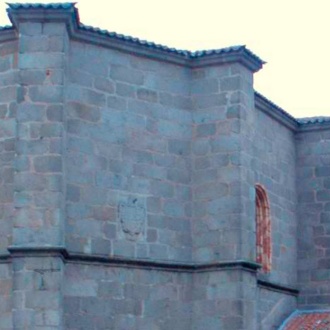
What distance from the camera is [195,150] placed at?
14805 mm

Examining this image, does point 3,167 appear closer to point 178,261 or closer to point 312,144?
point 178,261

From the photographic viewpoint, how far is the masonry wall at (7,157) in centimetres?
1292

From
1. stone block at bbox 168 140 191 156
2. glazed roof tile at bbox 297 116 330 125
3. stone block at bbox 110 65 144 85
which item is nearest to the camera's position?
stone block at bbox 110 65 144 85

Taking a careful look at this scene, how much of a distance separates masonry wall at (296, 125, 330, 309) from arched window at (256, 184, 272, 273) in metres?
1.31

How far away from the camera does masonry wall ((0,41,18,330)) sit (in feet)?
42.4

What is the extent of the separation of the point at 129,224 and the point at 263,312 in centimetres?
331

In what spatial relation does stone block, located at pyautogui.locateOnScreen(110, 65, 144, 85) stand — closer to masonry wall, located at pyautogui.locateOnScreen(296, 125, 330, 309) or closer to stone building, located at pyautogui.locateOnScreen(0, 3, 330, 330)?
stone building, located at pyautogui.locateOnScreen(0, 3, 330, 330)

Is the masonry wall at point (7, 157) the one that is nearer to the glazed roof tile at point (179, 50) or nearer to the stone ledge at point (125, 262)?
the stone ledge at point (125, 262)

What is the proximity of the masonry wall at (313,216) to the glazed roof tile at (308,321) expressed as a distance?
11.1 inches

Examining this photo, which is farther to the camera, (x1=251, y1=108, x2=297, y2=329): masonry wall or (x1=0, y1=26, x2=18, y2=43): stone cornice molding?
(x1=251, y1=108, x2=297, y2=329): masonry wall

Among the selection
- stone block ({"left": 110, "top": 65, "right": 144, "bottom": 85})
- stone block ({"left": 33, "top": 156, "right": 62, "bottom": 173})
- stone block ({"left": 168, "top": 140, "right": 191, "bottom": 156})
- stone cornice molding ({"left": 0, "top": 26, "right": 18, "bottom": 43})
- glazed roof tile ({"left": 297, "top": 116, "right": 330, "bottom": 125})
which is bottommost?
stone block ({"left": 33, "top": 156, "right": 62, "bottom": 173})

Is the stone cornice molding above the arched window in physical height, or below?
above

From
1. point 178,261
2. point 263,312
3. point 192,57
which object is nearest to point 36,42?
point 192,57

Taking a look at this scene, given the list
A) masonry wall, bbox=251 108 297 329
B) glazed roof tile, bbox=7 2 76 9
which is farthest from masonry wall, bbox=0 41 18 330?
masonry wall, bbox=251 108 297 329
